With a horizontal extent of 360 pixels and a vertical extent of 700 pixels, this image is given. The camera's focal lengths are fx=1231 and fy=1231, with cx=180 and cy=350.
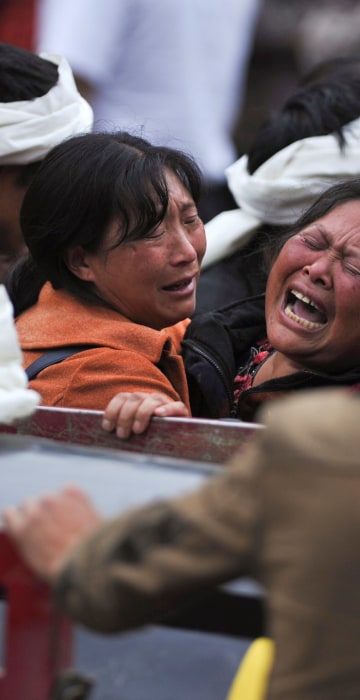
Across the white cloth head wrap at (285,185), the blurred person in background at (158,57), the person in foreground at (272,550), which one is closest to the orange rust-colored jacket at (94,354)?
the white cloth head wrap at (285,185)

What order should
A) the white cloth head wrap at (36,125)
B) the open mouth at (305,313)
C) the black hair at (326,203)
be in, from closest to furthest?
1. the open mouth at (305,313)
2. the black hair at (326,203)
3. the white cloth head wrap at (36,125)

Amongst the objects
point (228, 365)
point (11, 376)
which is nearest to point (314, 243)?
point (228, 365)

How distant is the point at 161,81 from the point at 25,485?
10.0ft

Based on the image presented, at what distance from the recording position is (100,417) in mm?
2064

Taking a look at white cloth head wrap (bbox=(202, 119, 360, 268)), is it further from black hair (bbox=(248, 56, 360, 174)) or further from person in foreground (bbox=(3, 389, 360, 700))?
person in foreground (bbox=(3, 389, 360, 700))

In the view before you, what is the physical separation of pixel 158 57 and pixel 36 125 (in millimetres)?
1327

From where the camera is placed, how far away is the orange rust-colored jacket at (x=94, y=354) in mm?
2346

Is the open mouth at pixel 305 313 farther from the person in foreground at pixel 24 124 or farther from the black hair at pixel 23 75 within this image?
the black hair at pixel 23 75

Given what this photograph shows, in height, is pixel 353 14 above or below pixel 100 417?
below

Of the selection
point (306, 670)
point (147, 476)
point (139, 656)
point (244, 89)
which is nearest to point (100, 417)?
point (139, 656)

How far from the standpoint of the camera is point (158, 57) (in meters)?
4.29

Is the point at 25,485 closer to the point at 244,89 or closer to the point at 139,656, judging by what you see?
the point at 139,656

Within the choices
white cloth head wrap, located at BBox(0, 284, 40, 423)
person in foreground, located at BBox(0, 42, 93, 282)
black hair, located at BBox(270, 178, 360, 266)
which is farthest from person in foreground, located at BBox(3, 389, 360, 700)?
person in foreground, located at BBox(0, 42, 93, 282)

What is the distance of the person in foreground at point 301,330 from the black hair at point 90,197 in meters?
0.28
